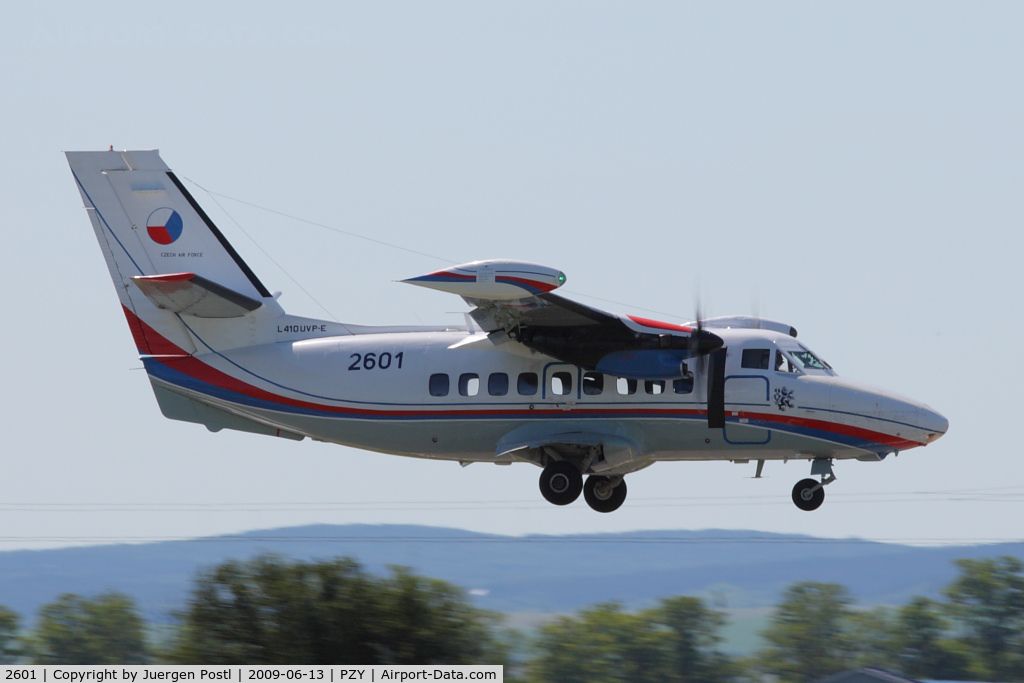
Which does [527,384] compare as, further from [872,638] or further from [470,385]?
[872,638]

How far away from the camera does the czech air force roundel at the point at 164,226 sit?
2355cm

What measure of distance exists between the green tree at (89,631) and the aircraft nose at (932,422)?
2027cm

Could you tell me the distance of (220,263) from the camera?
23.6 meters

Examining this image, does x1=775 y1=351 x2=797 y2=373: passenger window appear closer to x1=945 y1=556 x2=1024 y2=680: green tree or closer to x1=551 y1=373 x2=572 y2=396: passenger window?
x1=551 y1=373 x2=572 y2=396: passenger window

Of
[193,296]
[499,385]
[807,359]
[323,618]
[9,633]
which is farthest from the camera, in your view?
[9,633]

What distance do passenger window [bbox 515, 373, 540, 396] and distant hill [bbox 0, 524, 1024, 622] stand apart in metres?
20.6

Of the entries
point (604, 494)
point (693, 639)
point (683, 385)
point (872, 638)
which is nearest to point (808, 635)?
point (872, 638)

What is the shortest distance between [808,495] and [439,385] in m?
6.59

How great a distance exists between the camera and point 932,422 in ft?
68.4

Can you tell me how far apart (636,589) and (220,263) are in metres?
50.8

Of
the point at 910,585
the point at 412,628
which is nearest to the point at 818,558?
the point at 910,585

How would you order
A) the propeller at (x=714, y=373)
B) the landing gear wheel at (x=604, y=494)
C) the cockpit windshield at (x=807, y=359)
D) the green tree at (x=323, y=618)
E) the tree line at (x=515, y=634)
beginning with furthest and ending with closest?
the landing gear wheel at (x=604, y=494) → the tree line at (x=515, y=634) → the green tree at (x=323, y=618) → the cockpit windshield at (x=807, y=359) → the propeller at (x=714, y=373)

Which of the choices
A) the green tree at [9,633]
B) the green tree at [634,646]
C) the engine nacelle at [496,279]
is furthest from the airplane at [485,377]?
the green tree at [9,633]

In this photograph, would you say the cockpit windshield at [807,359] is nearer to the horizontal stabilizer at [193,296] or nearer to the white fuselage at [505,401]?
the white fuselage at [505,401]
